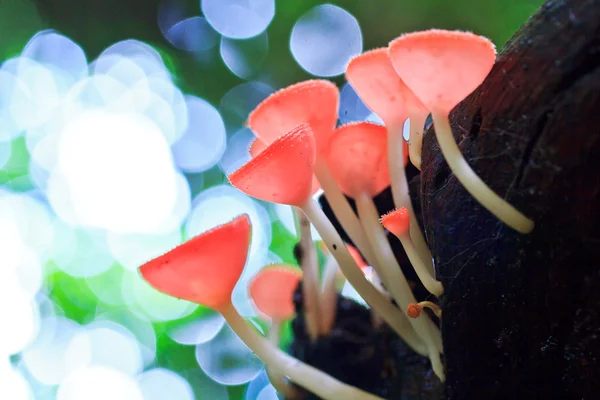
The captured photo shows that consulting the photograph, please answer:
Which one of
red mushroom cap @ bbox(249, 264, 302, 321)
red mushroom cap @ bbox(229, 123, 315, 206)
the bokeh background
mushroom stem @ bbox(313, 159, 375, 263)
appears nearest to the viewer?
red mushroom cap @ bbox(229, 123, 315, 206)

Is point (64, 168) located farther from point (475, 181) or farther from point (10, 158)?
point (475, 181)

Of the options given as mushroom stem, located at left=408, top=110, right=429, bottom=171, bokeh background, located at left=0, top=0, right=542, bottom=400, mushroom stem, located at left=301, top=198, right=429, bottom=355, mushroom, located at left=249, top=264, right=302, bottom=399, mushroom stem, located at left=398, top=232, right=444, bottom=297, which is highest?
mushroom stem, located at left=408, top=110, right=429, bottom=171

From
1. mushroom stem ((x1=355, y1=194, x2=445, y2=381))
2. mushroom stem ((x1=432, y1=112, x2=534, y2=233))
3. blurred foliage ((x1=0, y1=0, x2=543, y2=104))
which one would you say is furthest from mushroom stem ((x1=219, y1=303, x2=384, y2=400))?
blurred foliage ((x1=0, y1=0, x2=543, y2=104))

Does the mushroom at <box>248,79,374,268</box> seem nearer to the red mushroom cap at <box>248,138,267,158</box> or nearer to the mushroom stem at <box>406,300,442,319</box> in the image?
the red mushroom cap at <box>248,138,267,158</box>

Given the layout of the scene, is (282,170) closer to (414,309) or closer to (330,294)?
(414,309)

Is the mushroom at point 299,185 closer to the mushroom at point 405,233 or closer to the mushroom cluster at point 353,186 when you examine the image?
the mushroom cluster at point 353,186

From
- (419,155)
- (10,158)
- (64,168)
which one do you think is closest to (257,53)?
(64,168)

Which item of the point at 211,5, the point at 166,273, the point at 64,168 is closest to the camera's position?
the point at 166,273
